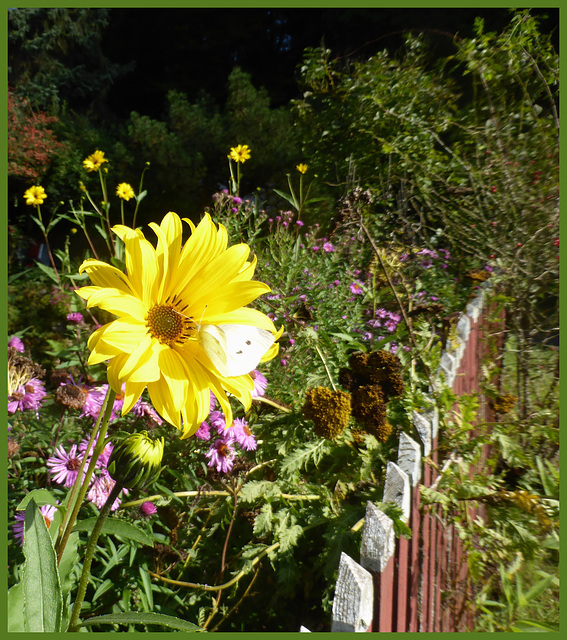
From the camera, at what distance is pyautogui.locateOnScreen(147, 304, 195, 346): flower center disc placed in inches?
29.7

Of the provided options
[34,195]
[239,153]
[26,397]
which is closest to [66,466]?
[26,397]

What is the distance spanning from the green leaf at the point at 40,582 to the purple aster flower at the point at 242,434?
2.15 feet

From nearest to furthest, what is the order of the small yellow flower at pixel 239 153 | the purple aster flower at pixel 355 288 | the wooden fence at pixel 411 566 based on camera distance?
Result: the wooden fence at pixel 411 566 < the purple aster flower at pixel 355 288 < the small yellow flower at pixel 239 153

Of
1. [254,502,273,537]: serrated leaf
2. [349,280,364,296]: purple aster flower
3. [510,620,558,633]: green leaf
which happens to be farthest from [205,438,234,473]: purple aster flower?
[349,280,364,296]: purple aster flower

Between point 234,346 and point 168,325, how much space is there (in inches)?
6.7

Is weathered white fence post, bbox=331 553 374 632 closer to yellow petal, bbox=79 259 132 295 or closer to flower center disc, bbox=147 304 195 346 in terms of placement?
flower center disc, bbox=147 304 195 346

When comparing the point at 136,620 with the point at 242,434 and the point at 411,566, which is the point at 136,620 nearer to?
the point at 242,434

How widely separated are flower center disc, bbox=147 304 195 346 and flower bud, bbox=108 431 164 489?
0.17 meters

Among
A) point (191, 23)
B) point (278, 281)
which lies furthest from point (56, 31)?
point (278, 281)

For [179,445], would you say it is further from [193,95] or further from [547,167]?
[193,95]

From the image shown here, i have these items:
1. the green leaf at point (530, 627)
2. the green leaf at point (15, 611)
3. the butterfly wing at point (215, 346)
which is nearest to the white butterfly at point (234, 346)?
the butterfly wing at point (215, 346)

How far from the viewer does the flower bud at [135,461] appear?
66 cm

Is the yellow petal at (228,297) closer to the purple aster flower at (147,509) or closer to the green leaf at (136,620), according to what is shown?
the green leaf at (136,620)

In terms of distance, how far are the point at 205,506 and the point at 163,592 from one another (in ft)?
0.87
